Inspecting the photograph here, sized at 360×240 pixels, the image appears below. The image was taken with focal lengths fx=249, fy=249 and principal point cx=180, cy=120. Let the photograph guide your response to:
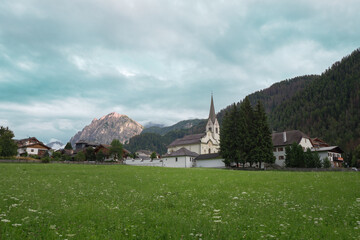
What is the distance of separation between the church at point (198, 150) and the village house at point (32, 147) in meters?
58.9

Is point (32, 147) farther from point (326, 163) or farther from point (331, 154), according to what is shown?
point (331, 154)

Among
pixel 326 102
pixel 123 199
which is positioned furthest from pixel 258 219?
pixel 326 102

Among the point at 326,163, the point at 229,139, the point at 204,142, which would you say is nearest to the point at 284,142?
the point at 326,163

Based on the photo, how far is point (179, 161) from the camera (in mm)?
85312

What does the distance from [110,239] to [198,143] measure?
3993 inches

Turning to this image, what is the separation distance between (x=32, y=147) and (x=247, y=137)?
98274mm

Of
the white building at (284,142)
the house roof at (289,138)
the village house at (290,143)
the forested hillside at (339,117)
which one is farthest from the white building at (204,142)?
the forested hillside at (339,117)

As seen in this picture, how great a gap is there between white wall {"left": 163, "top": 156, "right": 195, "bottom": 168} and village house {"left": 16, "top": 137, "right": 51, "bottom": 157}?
60222 mm

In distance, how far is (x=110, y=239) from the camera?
280 inches

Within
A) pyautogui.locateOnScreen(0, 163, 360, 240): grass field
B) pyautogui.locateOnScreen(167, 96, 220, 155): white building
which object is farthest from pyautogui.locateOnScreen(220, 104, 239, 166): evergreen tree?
pyautogui.locateOnScreen(0, 163, 360, 240): grass field

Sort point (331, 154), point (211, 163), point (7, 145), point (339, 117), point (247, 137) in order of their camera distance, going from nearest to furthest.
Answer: point (247, 137) → point (7, 145) → point (331, 154) → point (211, 163) → point (339, 117)

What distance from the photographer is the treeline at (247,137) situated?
57000 mm

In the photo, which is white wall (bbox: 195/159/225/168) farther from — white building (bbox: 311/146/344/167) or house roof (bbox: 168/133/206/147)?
white building (bbox: 311/146/344/167)

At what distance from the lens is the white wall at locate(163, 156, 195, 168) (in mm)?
84250
